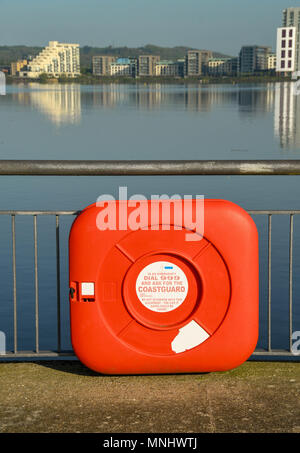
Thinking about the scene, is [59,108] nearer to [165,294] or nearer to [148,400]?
[165,294]

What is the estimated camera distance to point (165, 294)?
12.2 feet

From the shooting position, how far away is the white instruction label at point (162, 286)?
3.69m

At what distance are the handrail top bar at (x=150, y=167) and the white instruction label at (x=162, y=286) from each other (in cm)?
58

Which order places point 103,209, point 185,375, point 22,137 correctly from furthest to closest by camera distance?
1. point 22,137
2. point 185,375
3. point 103,209

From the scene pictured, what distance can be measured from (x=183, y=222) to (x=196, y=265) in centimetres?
25

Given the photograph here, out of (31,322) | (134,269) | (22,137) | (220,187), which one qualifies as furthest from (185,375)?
(22,137)

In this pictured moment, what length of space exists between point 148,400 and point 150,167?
1.27m

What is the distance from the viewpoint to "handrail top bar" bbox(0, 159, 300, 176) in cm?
393

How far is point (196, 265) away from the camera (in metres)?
3.67

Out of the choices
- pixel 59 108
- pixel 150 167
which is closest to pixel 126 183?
pixel 150 167

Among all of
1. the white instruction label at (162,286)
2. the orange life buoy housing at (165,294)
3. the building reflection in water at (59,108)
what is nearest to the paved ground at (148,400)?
the orange life buoy housing at (165,294)

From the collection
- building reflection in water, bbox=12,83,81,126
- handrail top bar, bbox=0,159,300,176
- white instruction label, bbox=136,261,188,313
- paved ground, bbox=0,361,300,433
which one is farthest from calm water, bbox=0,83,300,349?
white instruction label, bbox=136,261,188,313
